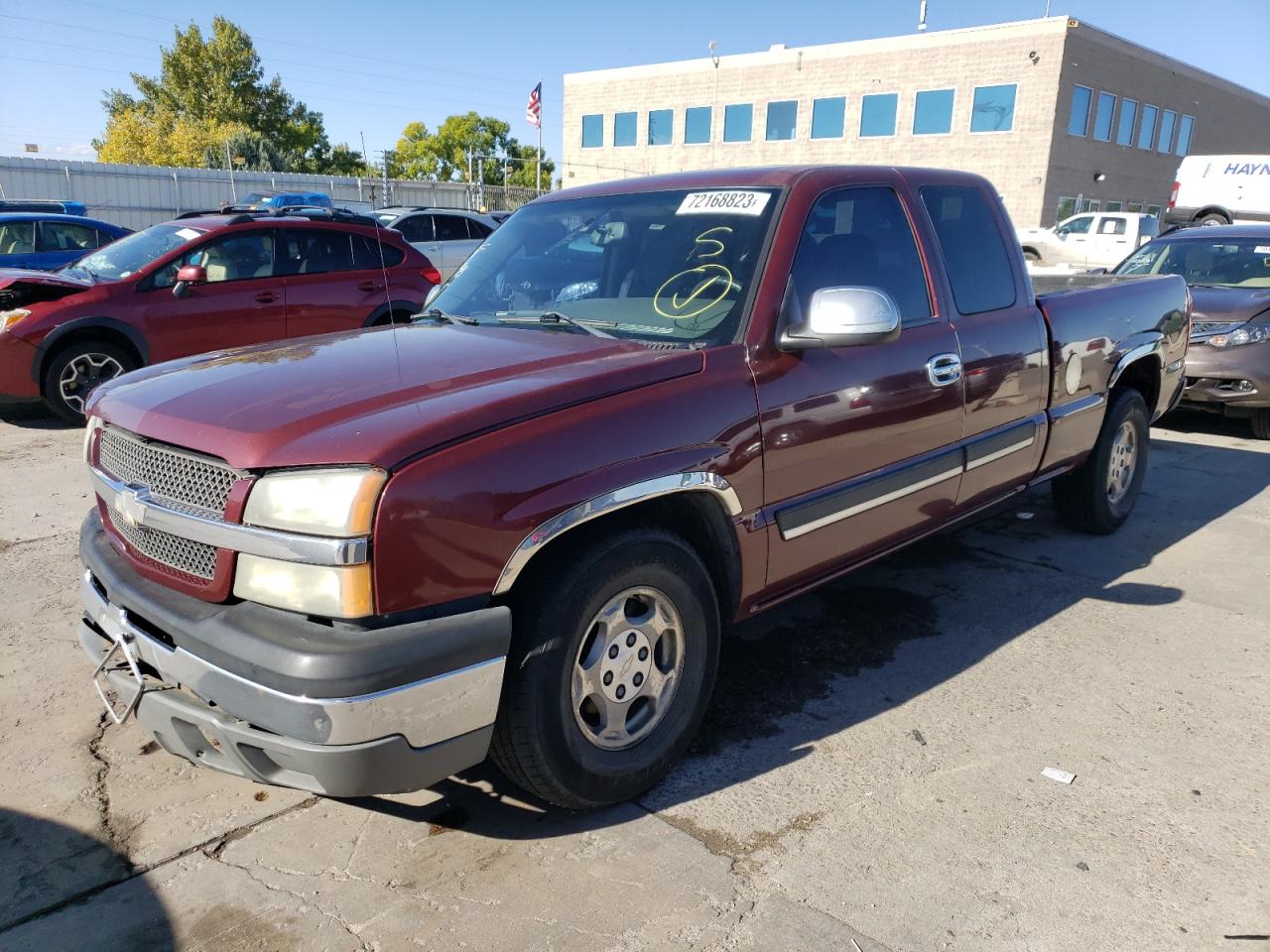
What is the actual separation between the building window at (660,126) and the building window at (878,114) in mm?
9529

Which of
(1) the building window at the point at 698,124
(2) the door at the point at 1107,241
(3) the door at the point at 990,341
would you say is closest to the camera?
(3) the door at the point at 990,341

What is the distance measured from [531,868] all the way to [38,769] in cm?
171

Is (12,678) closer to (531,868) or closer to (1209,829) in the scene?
(531,868)

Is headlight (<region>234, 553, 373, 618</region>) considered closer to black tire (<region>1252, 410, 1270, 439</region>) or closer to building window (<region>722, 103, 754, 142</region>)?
black tire (<region>1252, 410, 1270, 439</region>)

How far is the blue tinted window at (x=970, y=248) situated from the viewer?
4.05 metres

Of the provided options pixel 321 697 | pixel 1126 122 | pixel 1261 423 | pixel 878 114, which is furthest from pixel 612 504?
pixel 1126 122

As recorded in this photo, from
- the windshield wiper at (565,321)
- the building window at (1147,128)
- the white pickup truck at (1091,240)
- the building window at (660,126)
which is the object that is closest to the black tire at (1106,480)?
the windshield wiper at (565,321)

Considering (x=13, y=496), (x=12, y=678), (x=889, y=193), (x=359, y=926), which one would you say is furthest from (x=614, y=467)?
(x=13, y=496)

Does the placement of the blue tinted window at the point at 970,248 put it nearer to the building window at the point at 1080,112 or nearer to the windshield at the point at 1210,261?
the windshield at the point at 1210,261

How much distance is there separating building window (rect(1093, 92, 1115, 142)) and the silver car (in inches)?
1147

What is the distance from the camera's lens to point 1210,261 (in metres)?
8.90

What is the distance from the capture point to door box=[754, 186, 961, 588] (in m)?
3.15

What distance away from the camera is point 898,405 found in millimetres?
3559

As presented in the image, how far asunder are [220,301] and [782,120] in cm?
3617
